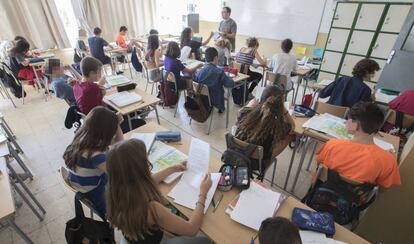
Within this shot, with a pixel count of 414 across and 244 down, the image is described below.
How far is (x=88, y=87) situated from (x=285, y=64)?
297cm

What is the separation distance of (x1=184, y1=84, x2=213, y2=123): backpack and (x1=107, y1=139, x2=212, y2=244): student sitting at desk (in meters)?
2.26

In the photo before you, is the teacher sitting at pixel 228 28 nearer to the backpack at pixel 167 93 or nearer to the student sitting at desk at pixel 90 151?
the backpack at pixel 167 93

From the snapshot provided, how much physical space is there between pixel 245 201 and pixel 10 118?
460 cm

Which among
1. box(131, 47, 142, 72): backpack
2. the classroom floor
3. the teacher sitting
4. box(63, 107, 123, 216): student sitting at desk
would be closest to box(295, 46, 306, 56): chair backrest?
the teacher sitting

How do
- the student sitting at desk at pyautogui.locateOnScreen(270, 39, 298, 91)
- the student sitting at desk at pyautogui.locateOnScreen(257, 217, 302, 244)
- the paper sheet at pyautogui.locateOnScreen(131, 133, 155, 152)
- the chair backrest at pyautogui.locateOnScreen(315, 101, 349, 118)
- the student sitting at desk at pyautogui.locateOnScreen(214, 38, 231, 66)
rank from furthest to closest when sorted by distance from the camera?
the student sitting at desk at pyautogui.locateOnScreen(214, 38, 231, 66) → the student sitting at desk at pyautogui.locateOnScreen(270, 39, 298, 91) → the chair backrest at pyautogui.locateOnScreen(315, 101, 349, 118) → the paper sheet at pyautogui.locateOnScreen(131, 133, 155, 152) → the student sitting at desk at pyautogui.locateOnScreen(257, 217, 302, 244)

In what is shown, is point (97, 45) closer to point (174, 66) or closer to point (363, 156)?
point (174, 66)

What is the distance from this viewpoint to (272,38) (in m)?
6.00

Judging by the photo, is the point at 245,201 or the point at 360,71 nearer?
the point at 245,201

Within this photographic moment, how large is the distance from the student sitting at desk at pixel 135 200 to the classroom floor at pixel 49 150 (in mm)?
1107

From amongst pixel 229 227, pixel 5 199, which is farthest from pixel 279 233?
pixel 5 199

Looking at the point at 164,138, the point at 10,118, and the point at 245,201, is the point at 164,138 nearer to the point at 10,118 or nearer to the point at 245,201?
the point at 245,201

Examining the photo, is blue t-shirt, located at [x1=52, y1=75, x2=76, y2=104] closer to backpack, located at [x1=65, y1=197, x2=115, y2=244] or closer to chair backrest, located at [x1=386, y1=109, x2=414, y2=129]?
backpack, located at [x1=65, y1=197, x2=115, y2=244]

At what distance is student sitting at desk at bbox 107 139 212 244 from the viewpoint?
96cm

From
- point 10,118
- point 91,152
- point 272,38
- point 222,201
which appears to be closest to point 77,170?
point 91,152
